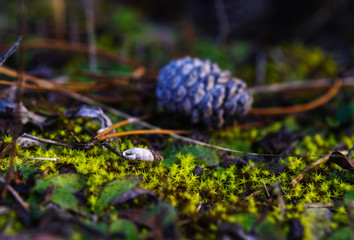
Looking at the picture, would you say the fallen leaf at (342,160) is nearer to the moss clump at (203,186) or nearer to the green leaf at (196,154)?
the moss clump at (203,186)

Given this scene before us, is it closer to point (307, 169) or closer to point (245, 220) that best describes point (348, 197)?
point (307, 169)

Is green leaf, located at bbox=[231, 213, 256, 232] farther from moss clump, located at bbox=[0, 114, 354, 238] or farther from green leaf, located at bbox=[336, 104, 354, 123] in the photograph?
green leaf, located at bbox=[336, 104, 354, 123]

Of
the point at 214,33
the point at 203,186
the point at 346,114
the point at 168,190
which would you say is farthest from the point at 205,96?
the point at 214,33

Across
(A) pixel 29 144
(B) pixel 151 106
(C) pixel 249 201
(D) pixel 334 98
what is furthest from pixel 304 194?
(D) pixel 334 98

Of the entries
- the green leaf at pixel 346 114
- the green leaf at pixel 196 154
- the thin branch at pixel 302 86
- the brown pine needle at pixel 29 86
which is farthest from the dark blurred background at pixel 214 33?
the green leaf at pixel 196 154

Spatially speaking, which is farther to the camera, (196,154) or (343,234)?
(196,154)
